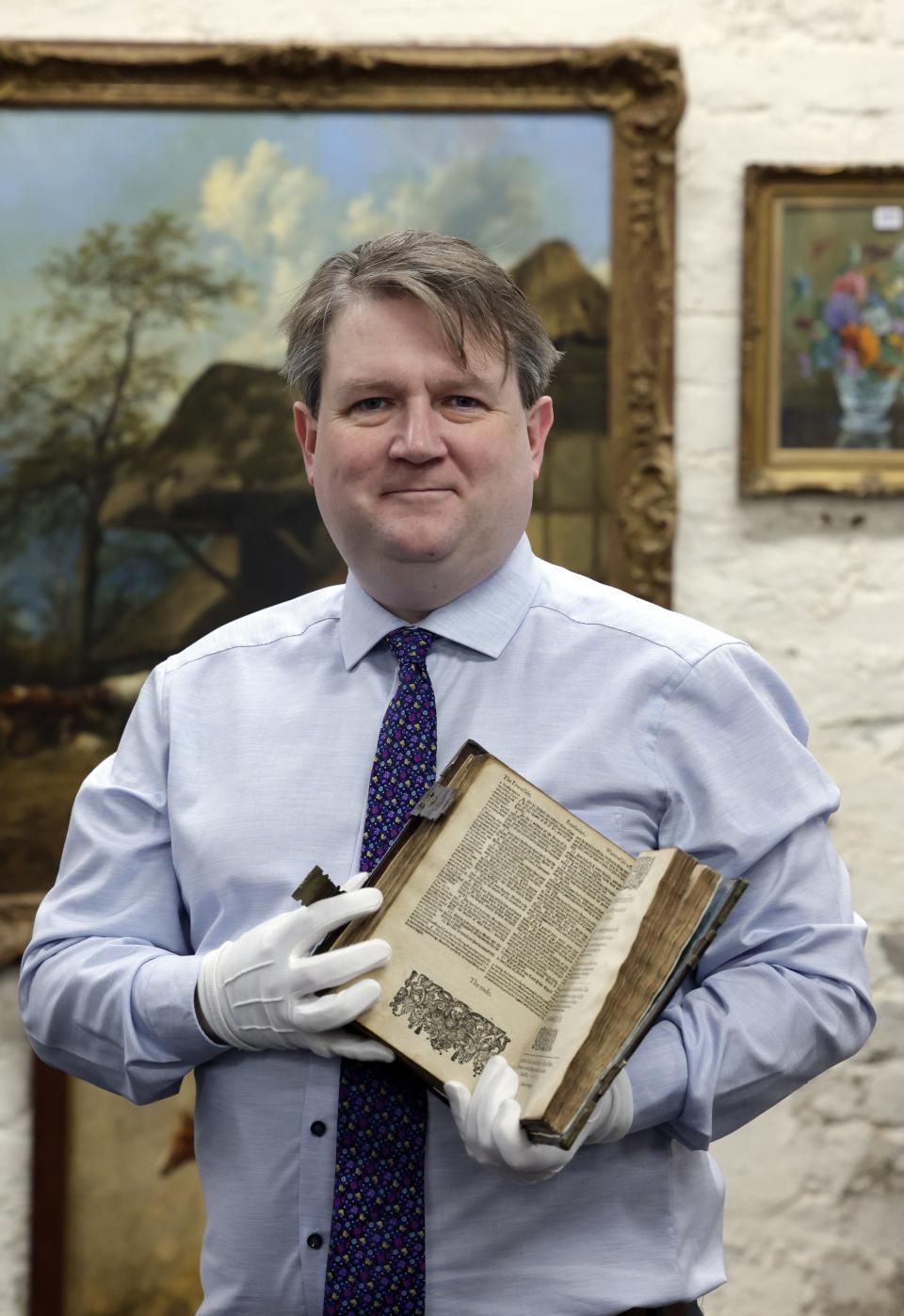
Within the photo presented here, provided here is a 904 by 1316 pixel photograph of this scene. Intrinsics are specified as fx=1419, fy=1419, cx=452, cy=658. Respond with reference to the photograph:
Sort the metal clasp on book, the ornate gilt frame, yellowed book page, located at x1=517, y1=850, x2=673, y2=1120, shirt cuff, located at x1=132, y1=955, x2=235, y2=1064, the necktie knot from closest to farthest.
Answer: yellowed book page, located at x1=517, y1=850, x2=673, y2=1120
the metal clasp on book
shirt cuff, located at x1=132, y1=955, x2=235, y2=1064
the necktie knot
the ornate gilt frame

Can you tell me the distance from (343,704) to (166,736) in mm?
225

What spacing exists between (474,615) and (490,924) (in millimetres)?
399

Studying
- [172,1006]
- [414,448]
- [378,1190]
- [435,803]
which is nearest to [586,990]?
[435,803]

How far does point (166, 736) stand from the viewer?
1.69m

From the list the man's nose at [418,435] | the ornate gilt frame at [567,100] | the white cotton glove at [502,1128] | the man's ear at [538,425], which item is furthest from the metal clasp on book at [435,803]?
the ornate gilt frame at [567,100]

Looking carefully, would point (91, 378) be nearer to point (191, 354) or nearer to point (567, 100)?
point (191, 354)

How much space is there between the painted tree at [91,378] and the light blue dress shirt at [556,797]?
146 centimetres

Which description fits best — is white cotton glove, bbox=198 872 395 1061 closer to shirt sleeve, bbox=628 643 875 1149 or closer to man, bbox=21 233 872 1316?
man, bbox=21 233 872 1316

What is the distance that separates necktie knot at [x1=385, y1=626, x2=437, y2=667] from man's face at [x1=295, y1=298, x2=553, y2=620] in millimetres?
53

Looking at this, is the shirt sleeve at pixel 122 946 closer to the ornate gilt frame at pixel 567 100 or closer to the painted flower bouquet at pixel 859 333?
the ornate gilt frame at pixel 567 100

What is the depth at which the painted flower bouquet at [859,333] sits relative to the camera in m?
3.07

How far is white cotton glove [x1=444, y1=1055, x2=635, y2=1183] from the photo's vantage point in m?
1.25

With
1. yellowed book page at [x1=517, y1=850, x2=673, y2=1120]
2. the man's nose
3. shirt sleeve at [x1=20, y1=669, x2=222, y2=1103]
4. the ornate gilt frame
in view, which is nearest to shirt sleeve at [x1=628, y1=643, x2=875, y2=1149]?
yellowed book page at [x1=517, y1=850, x2=673, y2=1120]

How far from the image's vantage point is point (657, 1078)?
1394mm
